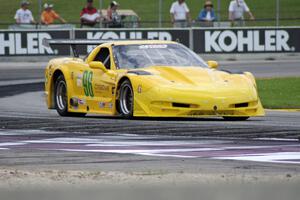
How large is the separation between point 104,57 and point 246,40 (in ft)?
56.6

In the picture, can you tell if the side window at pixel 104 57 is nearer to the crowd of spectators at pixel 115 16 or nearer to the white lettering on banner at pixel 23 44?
the white lettering on banner at pixel 23 44

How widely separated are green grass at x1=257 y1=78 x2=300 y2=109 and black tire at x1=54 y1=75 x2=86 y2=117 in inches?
149

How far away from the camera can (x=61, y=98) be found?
1769 cm

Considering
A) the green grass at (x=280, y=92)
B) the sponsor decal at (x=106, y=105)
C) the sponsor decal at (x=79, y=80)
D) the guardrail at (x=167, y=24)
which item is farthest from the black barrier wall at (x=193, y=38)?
the sponsor decal at (x=106, y=105)

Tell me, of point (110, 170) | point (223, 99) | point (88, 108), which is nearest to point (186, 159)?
point (110, 170)

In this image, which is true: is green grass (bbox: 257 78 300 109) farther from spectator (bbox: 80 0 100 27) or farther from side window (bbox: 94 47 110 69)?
spectator (bbox: 80 0 100 27)

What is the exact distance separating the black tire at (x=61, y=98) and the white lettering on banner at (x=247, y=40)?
16.1 metres

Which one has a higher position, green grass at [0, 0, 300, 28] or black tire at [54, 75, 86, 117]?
green grass at [0, 0, 300, 28]

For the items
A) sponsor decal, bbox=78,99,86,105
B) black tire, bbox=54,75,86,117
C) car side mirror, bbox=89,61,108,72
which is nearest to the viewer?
car side mirror, bbox=89,61,108,72

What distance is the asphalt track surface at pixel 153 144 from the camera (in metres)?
10.0

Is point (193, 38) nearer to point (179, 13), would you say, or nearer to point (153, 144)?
point (179, 13)

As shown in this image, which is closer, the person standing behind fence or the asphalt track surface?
the asphalt track surface

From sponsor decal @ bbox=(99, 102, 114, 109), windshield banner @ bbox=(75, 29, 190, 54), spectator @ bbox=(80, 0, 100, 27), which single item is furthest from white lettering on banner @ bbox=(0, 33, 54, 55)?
sponsor decal @ bbox=(99, 102, 114, 109)

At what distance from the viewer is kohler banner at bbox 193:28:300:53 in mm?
33531
